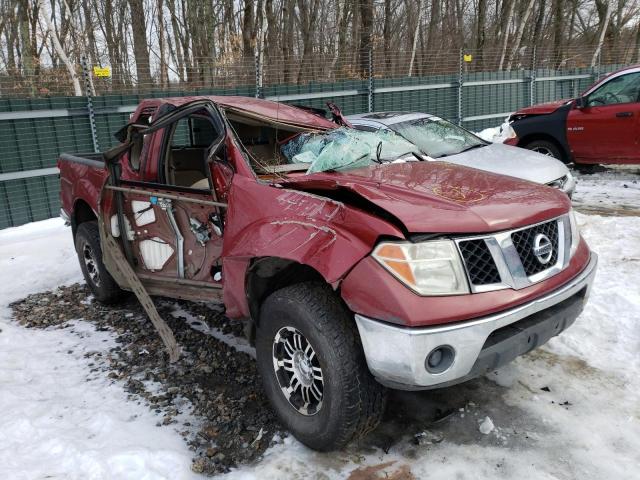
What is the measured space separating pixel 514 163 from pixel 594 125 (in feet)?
10.6

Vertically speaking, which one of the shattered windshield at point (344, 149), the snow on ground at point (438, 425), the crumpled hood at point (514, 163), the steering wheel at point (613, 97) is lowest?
the snow on ground at point (438, 425)

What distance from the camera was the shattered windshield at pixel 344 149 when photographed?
144 inches

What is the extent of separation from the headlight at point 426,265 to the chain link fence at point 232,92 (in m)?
7.99

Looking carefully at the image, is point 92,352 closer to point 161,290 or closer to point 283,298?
point 161,290

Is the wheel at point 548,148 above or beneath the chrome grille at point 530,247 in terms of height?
beneath

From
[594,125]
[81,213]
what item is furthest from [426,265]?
[594,125]

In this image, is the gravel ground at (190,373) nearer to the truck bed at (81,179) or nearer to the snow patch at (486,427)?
the truck bed at (81,179)

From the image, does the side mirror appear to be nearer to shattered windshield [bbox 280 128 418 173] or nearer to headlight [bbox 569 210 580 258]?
shattered windshield [bbox 280 128 418 173]

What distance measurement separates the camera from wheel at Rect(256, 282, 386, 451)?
8.35ft

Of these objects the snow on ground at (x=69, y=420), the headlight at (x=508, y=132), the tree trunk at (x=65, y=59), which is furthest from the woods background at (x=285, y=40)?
the snow on ground at (x=69, y=420)

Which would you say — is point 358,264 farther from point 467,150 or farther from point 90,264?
point 467,150

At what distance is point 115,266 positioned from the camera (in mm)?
4535

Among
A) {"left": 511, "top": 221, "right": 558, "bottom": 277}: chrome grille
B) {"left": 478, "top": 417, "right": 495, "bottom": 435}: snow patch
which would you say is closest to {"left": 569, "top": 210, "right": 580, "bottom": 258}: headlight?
{"left": 511, "top": 221, "right": 558, "bottom": 277}: chrome grille

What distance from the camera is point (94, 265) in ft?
16.9
